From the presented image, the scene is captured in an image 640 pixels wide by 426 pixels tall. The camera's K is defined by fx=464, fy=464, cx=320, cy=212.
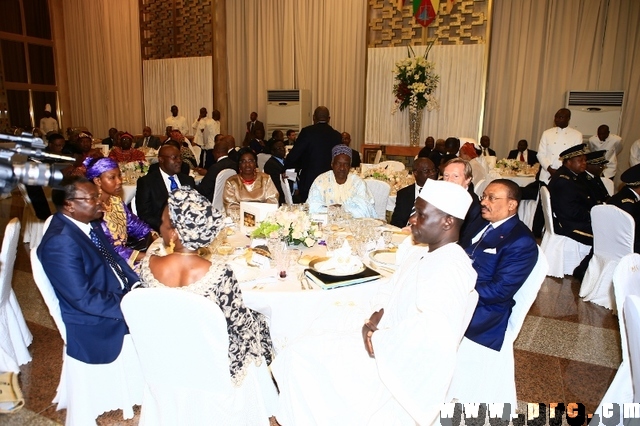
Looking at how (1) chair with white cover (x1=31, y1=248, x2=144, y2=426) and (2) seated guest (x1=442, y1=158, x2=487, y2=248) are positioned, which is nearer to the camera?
(1) chair with white cover (x1=31, y1=248, x2=144, y2=426)

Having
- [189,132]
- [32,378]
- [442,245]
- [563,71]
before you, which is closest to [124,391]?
[32,378]

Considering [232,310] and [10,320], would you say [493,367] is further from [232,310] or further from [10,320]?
[10,320]

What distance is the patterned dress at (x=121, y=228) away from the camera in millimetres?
3287

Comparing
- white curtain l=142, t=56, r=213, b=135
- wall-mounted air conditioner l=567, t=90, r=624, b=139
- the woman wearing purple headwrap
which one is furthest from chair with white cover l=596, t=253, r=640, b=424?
white curtain l=142, t=56, r=213, b=135

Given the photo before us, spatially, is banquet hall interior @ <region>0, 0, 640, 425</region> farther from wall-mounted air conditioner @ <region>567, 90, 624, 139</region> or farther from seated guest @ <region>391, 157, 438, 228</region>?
seated guest @ <region>391, 157, 438, 228</region>

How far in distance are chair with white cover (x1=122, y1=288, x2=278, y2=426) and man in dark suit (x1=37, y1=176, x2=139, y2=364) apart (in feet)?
1.42

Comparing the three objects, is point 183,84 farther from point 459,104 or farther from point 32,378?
point 32,378

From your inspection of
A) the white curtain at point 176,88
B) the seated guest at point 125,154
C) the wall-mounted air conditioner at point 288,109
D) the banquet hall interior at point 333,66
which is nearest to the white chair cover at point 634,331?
the banquet hall interior at point 333,66

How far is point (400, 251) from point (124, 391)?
1.84 metres

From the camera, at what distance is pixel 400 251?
2965 millimetres

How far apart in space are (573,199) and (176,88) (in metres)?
11.2

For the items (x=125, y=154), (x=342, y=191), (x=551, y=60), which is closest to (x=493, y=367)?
(x=342, y=191)

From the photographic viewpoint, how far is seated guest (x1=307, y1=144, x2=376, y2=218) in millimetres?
4594

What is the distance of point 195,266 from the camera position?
6.86 feet
